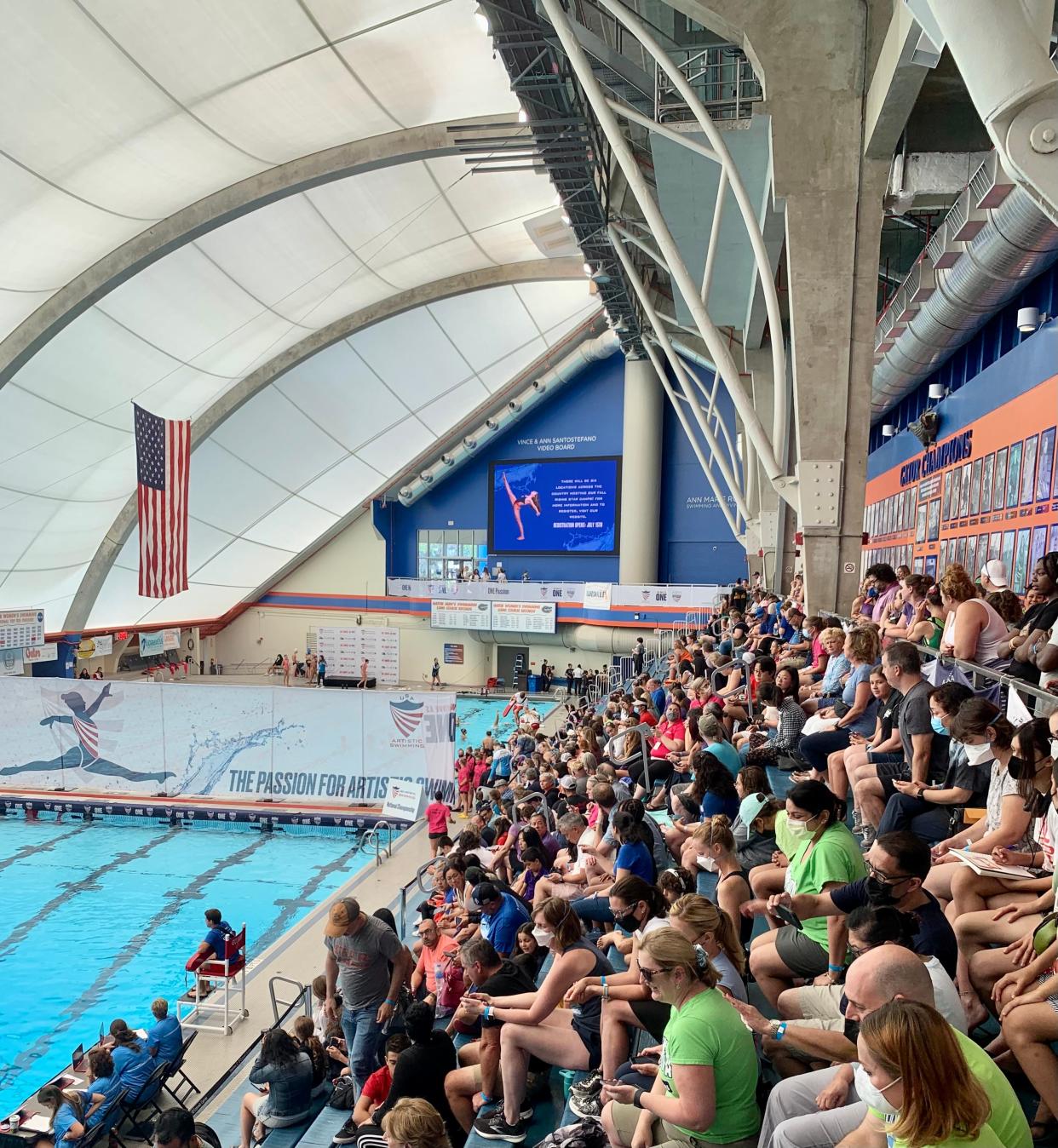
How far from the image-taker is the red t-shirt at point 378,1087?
440 centimetres

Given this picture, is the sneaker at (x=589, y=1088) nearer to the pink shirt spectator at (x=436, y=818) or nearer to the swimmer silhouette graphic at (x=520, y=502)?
the pink shirt spectator at (x=436, y=818)

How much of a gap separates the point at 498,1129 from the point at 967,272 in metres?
9.07

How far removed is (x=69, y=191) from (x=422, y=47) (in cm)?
545

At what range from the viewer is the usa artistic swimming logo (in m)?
13.5

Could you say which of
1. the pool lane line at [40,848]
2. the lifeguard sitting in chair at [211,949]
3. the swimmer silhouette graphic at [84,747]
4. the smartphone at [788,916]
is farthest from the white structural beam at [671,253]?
the pool lane line at [40,848]

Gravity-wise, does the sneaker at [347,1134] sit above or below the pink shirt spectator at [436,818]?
above

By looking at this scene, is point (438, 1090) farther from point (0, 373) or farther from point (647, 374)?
point (647, 374)

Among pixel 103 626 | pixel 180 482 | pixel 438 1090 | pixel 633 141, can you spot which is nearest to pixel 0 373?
pixel 180 482

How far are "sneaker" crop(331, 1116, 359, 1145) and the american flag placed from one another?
39.9ft

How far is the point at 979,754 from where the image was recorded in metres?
3.81

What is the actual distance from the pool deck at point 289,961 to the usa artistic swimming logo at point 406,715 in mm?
1716

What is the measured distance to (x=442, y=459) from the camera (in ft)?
101

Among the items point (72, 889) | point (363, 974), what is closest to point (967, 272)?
point (363, 974)

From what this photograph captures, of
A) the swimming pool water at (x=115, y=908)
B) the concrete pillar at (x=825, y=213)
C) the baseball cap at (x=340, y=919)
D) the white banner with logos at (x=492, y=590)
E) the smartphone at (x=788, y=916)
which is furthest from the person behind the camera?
the white banner with logos at (x=492, y=590)
